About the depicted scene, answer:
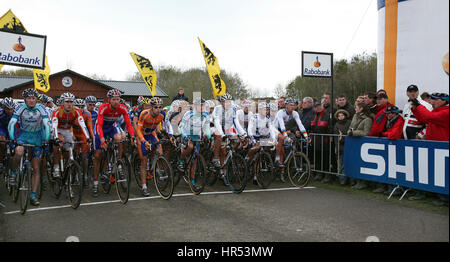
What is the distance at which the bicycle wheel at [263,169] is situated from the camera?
8.06 m

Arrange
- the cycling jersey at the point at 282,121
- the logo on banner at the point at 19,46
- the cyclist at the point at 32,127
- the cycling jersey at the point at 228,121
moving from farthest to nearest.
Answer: the logo on banner at the point at 19,46, the cycling jersey at the point at 282,121, the cycling jersey at the point at 228,121, the cyclist at the point at 32,127

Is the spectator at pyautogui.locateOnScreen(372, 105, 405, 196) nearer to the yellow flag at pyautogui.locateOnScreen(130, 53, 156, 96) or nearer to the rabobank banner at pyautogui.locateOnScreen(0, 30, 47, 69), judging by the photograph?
the rabobank banner at pyautogui.locateOnScreen(0, 30, 47, 69)

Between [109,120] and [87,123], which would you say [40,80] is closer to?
[87,123]

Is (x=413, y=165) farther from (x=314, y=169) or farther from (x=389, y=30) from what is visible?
(x=389, y=30)

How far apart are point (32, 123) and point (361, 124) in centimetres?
686

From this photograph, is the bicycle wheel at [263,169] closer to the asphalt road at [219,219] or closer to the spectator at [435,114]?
the asphalt road at [219,219]

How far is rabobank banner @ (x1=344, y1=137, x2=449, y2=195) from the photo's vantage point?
20.4 feet

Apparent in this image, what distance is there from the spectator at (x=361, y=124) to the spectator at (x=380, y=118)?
0.14 meters

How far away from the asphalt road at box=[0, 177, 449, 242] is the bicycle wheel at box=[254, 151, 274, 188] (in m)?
0.56

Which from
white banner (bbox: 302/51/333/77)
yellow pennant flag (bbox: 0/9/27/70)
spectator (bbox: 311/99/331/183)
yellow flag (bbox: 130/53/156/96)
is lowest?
spectator (bbox: 311/99/331/183)

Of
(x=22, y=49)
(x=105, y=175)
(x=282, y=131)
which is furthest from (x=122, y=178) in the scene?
(x=22, y=49)

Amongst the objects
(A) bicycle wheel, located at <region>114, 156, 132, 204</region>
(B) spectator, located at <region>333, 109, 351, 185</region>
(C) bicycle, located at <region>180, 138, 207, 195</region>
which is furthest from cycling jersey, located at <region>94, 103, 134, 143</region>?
(B) spectator, located at <region>333, 109, 351, 185</region>

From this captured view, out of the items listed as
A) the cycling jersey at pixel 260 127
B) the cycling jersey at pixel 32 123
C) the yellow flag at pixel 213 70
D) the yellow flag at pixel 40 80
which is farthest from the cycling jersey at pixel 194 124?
the yellow flag at pixel 40 80
